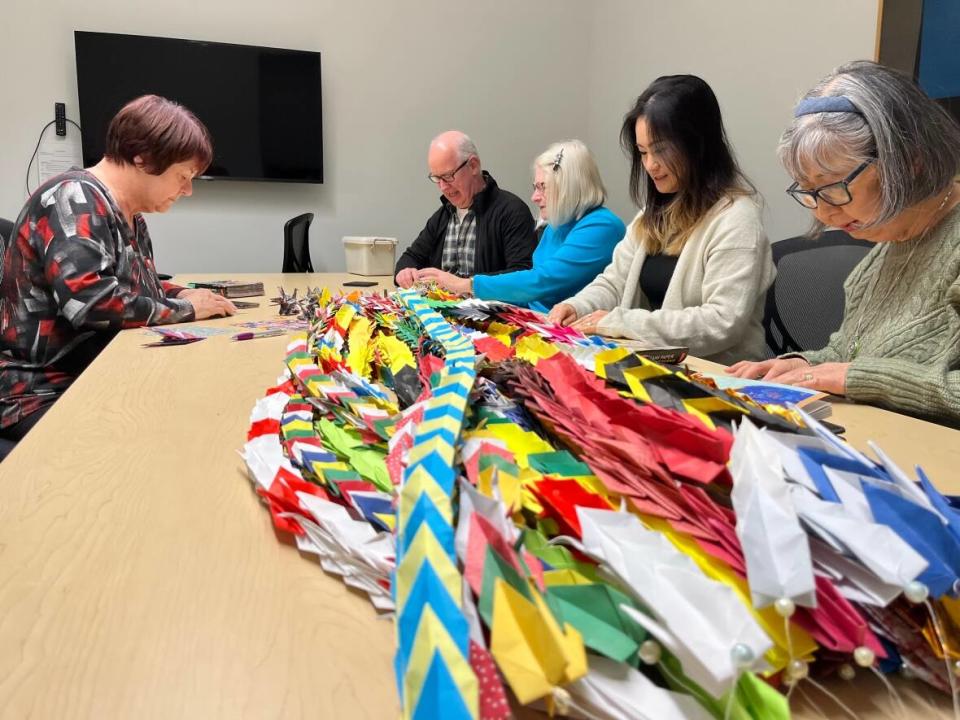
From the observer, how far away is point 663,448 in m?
0.55

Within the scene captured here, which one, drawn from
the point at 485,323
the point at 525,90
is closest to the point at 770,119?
the point at 525,90

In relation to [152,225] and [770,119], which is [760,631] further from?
[152,225]

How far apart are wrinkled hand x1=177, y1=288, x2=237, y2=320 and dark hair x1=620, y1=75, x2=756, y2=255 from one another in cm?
132

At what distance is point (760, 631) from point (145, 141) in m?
1.97

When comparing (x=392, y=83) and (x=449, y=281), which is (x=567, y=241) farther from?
(x=392, y=83)

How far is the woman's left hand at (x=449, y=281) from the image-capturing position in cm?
273

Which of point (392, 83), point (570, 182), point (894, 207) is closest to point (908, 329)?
point (894, 207)

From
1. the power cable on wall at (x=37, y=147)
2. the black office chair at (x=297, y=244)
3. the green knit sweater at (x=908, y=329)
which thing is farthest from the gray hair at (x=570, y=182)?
the power cable on wall at (x=37, y=147)

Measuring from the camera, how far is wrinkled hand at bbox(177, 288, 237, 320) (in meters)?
2.04

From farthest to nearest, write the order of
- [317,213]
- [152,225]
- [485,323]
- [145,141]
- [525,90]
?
[525,90], [317,213], [152,225], [145,141], [485,323]

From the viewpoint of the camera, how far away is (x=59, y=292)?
5.43 ft

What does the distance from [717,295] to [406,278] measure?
59.4 inches

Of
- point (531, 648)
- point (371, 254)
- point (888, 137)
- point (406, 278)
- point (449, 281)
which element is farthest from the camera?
point (371, 254)

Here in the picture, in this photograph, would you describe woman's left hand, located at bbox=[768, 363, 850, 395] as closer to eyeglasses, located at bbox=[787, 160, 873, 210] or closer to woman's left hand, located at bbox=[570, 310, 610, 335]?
eyeglasses, located at bbox=[787, 160, 873, 210]
